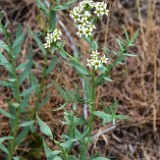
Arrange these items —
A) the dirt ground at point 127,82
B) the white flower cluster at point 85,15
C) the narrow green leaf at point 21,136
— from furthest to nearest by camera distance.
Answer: the dirt ground at point 127,82, the narrow green leaf at point 21,136, the white flower cluster at point 85,15

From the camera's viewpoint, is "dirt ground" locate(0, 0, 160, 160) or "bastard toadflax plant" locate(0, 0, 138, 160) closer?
"bastard toadflax plant" locate(0, 0, 138, 160)

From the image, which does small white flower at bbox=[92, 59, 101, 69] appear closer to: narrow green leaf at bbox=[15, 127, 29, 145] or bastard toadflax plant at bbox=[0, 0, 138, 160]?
bastard toadflax plant at bbox=[0, 0, 138, 160]

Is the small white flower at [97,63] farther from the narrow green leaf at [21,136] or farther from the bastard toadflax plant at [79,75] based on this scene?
the narrow green leaf at [21,136]

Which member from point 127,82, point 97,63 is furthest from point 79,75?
point 127,82

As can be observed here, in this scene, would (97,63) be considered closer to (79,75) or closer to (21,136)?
(79,75)

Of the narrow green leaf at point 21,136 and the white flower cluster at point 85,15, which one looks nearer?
the white flower cluster at point 85,15

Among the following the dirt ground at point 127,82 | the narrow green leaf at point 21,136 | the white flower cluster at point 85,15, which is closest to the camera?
the white flower cluster at point 85,15

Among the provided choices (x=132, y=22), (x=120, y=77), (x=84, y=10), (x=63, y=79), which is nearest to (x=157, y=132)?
(x=120, y=77)

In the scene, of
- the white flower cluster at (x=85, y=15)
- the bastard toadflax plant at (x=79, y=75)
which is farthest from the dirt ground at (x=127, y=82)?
the white flower cluster at (x=85, y=15)

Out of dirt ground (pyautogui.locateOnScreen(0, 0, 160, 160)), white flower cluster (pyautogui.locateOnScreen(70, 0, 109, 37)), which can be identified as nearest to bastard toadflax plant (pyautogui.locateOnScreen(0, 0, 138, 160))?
white flower cluster (pyautogui.locateOnScreen(70, 0, 109, 37))
